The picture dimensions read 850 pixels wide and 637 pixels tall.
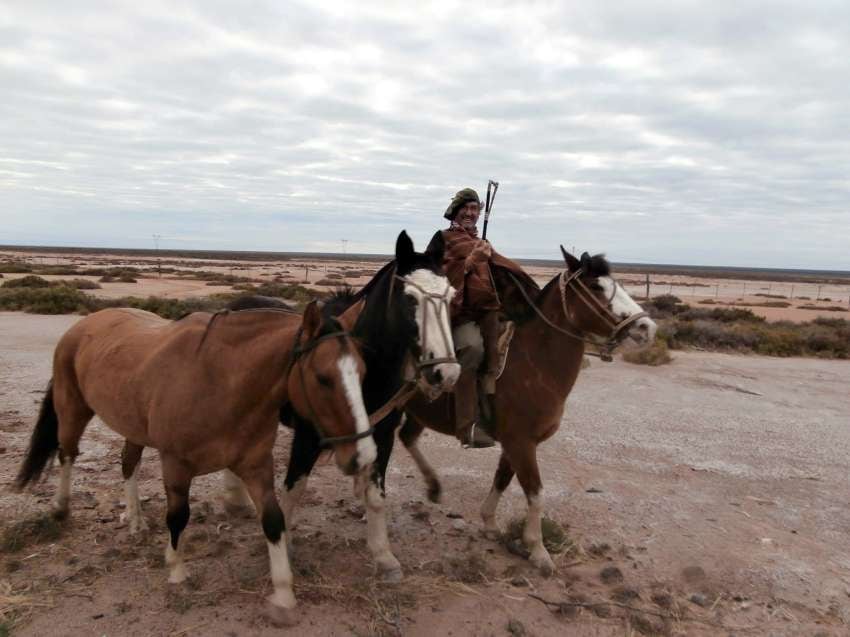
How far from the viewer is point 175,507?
3.50 metres

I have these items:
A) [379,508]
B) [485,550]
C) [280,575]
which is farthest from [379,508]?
[485,550]

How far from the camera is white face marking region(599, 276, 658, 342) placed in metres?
3.99

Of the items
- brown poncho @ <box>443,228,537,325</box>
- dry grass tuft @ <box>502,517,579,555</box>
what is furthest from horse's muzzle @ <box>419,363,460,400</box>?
dry grass tuft @ <box>502,517,579,555</box>

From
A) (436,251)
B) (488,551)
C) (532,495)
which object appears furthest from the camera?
(488,551)

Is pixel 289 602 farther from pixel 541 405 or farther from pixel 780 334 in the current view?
pixel 780 334

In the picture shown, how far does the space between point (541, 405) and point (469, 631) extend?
1.65m

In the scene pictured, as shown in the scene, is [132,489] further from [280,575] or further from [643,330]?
[643,330]

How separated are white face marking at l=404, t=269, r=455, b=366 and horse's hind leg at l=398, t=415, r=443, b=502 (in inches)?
79.7

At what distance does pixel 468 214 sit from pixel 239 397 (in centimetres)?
241

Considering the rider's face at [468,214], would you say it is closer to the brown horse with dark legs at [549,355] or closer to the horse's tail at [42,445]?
the brown horse with dark legs at [549,355]

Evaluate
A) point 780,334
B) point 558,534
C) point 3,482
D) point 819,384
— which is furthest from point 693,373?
point 3,482

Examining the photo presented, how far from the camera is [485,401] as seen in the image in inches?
174

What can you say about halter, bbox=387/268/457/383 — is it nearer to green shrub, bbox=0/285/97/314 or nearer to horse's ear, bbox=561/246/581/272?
horse's ear, bbox=561/246/581/272

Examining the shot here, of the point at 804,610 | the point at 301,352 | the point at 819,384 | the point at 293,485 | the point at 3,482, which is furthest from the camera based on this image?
the point at 819,384
